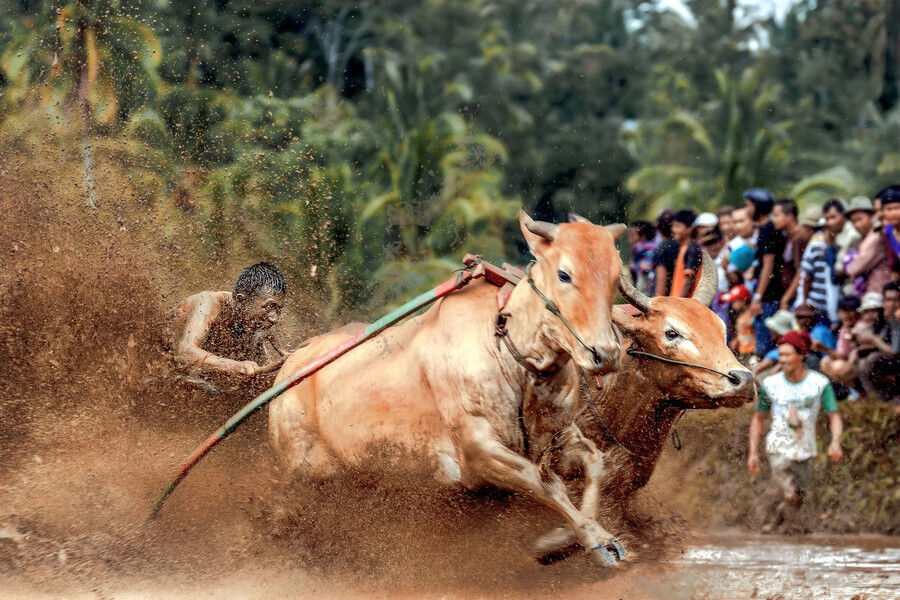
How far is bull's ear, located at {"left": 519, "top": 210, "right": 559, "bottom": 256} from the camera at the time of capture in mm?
5199

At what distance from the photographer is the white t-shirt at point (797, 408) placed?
26.0 ft

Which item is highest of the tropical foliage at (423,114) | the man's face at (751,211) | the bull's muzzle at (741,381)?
the tropical foliage at (423,114)

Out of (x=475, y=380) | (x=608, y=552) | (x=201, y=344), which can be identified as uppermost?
(x=201, y=344)

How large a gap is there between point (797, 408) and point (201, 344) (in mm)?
3778

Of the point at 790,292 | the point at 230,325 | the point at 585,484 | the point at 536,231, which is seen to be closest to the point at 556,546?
the point at 585,484

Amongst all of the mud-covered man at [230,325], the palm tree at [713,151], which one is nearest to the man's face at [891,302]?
the mud-covered man at [230,325]

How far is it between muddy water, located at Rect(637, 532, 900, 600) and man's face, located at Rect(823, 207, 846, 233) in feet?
7.51

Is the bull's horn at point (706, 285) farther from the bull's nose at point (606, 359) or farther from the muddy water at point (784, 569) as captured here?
the bull's nose at point (606, 359)

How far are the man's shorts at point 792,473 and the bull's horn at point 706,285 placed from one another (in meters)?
2.15

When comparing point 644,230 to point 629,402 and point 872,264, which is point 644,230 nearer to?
point 872,264

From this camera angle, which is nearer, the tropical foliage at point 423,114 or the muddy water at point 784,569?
the muddy water at point 784,569

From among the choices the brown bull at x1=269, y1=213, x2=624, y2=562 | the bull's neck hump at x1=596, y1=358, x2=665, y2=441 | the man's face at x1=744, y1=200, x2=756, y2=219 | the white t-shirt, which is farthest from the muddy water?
the man's face at x1=744, y1=200, x2=756, y2=219

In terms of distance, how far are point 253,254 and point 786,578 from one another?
3605 mm

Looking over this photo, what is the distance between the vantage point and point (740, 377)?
5555 mm
